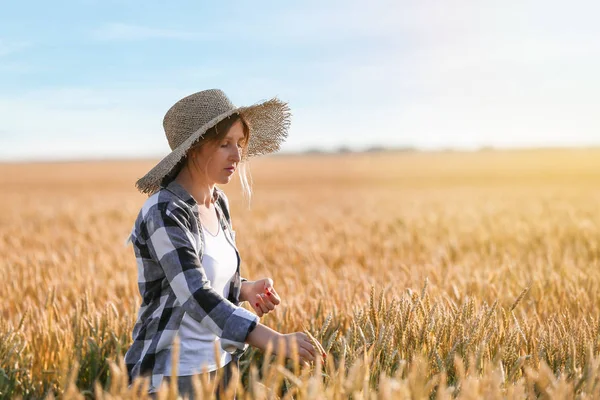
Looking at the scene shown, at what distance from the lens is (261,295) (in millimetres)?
2434

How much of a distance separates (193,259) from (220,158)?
0.41 m

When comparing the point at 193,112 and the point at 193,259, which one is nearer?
the point at 193,259

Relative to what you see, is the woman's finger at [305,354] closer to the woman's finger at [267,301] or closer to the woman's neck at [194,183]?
the woman's finger at [267,301]

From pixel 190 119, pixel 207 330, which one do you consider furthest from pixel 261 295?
pixel 190 119

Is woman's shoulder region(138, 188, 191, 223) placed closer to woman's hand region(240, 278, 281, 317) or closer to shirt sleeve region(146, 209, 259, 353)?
shirt sleeve region(146, 209, 259, 353)

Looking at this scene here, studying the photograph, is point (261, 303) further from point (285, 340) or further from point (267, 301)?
point (285, 340)

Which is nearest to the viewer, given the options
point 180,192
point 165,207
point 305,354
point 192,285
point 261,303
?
point 305,354

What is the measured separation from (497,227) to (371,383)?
660cm

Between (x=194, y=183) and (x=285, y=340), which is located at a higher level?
(x=194, y=183)

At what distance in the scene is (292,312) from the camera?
10.4 ft

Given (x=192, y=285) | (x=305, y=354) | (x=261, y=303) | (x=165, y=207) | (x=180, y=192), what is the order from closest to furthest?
(x=305, y=354)
(x=192, y=285)
(x=165, y=207)
(x=180, y=192)
(x=261, y=303)

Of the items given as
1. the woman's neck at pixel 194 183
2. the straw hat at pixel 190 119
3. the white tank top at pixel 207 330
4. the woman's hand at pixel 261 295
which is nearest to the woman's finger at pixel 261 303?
the woman's hand at pixel 261 295

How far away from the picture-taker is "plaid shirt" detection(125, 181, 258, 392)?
6.81 feet

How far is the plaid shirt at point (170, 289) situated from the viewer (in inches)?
81.7
